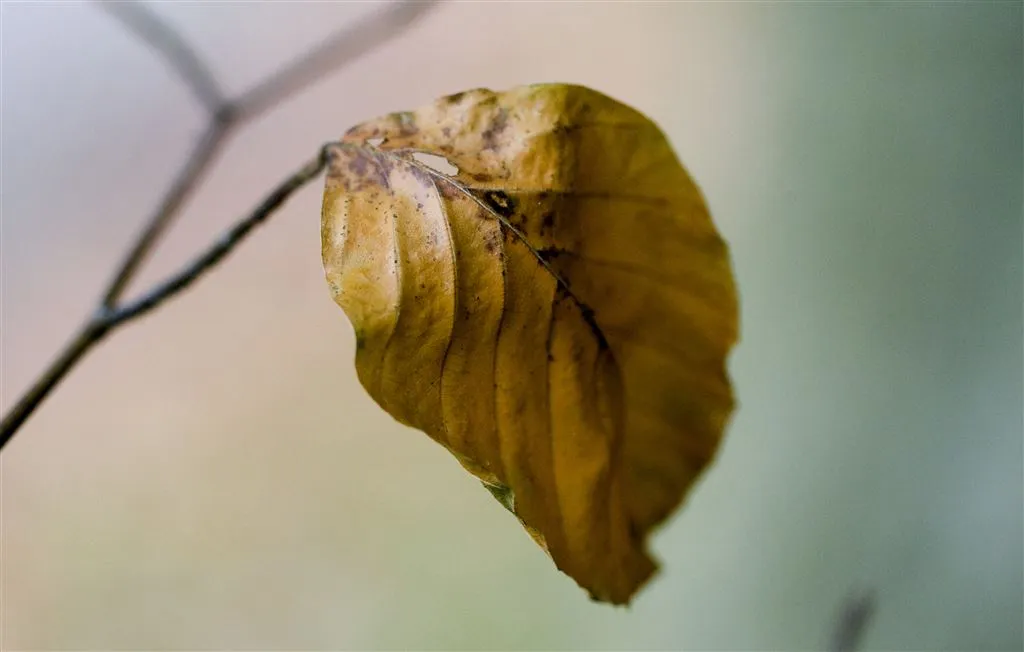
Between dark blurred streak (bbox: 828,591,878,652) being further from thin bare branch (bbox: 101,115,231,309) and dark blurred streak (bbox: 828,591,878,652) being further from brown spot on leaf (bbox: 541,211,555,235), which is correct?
thin bare branch (bbox: 101,115,231,309)

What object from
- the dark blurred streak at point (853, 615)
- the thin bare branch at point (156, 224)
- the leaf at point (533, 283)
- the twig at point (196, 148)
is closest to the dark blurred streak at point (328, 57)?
the twig at point (196, 148)

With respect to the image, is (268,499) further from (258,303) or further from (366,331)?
(366,331)

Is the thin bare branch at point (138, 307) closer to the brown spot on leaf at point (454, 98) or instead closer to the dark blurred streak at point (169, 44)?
the brown spot on leaf at point (454, 98)

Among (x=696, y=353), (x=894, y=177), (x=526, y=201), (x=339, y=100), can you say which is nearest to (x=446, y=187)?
(x=526, y=201)

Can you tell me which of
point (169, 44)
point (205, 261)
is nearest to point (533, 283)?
point (205, 261)

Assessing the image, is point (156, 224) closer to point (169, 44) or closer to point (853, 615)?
point (169, 44)

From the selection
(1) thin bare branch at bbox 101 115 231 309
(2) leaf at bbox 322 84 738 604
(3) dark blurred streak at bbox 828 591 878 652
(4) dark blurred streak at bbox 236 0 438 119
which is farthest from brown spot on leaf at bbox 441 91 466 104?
(3) dark blurred streak at bbox 828 591 878 652
